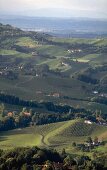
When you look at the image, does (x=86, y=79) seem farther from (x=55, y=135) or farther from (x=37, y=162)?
(x=37, y=162)

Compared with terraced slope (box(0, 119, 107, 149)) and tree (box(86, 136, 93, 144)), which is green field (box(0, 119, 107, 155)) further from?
tree (box(86, 136, 93, 144))

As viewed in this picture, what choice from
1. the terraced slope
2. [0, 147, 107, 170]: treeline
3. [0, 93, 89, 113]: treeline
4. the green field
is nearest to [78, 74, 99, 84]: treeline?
[0, 93, 89, 113]: treeline

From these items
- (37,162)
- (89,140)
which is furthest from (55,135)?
(37,162)

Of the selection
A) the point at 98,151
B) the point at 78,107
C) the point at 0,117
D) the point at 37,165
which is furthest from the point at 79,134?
the point at 37,165

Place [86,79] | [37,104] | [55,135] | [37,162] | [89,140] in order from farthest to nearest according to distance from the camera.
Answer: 1. [86,79]
2. [37,104]
3. [55,135]
4. [89,140]
5. [37,162]

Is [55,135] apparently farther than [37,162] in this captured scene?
Yes

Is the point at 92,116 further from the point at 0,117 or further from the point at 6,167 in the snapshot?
the point at 6,167

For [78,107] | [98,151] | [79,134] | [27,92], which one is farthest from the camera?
[27,92]

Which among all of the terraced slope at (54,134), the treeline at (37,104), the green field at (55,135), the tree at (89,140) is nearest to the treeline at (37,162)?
the green field at (55,135)

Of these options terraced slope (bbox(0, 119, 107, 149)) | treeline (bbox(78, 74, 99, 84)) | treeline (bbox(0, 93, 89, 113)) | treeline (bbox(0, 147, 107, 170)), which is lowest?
treeline (bbox(78, 74, 99, 84))

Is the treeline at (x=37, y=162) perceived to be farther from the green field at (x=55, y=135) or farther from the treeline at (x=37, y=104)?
the treeline at (x=37, y=104)

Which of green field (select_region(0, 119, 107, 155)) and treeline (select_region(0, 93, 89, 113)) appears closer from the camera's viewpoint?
green field (select_region(0, 119, 107, 155))
